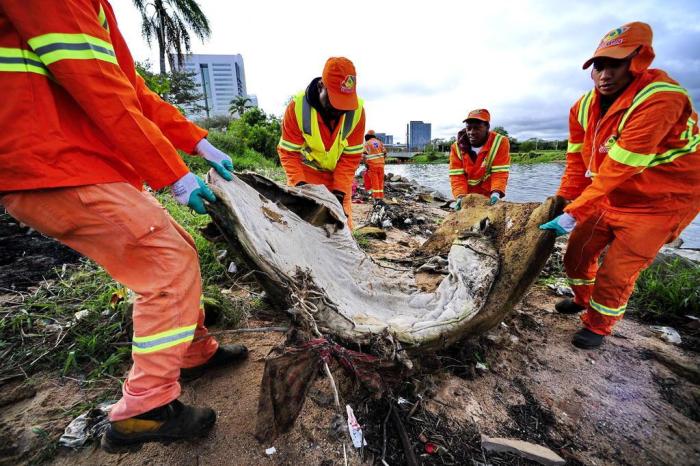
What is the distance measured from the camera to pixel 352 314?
62.3 inches

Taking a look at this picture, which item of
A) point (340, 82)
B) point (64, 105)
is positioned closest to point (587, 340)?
point (340, 82)

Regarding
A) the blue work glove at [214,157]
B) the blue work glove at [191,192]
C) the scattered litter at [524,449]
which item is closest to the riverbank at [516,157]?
the blue work glove at [214,157]

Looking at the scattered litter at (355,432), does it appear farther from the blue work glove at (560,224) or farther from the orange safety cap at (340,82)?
the orange safety cap at (340,82)

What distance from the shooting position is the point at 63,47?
93 centimetres

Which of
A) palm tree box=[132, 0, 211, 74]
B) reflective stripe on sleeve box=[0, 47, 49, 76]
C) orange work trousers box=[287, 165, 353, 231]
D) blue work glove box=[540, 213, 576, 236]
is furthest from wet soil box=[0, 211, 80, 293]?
palm tree box=[132, 0, 211, 74]

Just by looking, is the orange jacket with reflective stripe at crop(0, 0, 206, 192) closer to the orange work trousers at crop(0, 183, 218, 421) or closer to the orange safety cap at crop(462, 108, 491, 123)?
the orange work trousers at crop(0, 183, 218, 421)

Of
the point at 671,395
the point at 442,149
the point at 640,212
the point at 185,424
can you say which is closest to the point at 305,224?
the point at 185,424

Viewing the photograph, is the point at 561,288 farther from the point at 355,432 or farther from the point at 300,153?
the point at 300,153

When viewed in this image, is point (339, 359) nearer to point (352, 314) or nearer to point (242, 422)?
point (352, 314)

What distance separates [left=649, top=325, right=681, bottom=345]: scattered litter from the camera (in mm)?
2199

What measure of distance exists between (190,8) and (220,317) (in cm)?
1669

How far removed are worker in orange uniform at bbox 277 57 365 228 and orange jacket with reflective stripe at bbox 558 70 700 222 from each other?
6.48 ft

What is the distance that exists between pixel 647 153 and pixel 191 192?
102 inches

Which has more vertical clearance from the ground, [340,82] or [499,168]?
[340,82]
